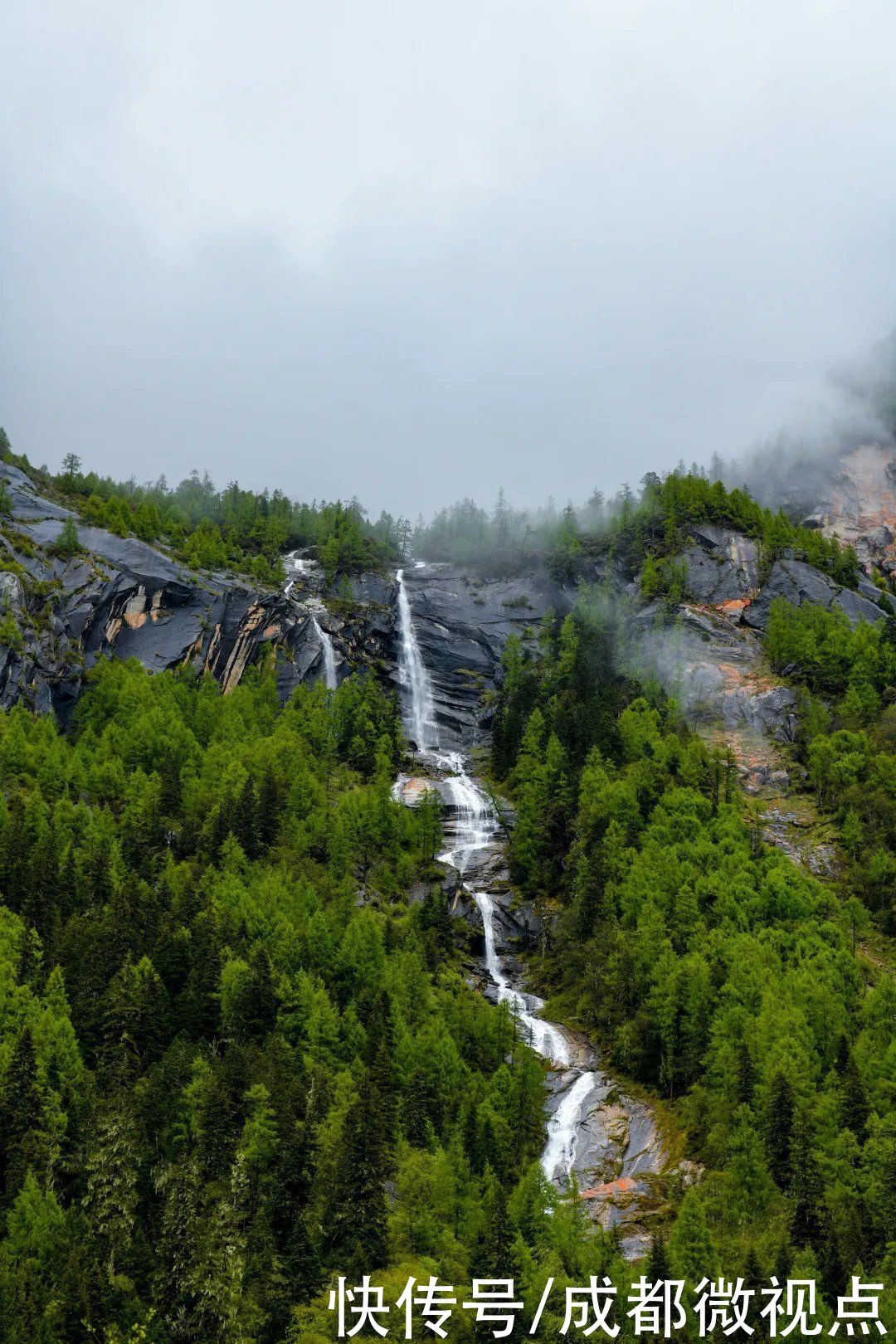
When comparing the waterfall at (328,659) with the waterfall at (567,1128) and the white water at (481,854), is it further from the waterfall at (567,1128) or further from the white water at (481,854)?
the waterfall at (567,1128)

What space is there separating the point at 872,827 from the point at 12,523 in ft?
401

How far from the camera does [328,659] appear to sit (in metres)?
155

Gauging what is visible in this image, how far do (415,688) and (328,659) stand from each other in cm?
1645

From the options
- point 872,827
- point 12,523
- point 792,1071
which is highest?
point 12,523

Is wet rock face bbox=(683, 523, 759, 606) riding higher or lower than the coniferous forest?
higher

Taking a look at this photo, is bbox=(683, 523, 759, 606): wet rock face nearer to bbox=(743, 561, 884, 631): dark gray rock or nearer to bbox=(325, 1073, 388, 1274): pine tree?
bbox=(743, 561, 884, 631): dark gray rock

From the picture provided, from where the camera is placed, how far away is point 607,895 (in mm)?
96188

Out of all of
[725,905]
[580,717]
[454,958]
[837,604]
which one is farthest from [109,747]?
[837,604]

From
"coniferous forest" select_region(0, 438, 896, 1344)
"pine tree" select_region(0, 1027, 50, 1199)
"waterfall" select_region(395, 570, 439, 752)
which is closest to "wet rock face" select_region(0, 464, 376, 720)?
"coniferous forest" select_region(0, 438, 896, 1344)

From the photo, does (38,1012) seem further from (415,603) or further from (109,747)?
(415,603)

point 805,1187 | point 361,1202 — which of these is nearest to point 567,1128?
point 805,1187

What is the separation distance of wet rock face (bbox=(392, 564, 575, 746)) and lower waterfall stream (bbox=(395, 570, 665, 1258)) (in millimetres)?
29775

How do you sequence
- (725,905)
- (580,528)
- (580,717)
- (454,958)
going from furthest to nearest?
(580,528) < (580,717) < (454,958) < (725,905)

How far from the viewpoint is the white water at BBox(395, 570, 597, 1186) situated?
243ft
